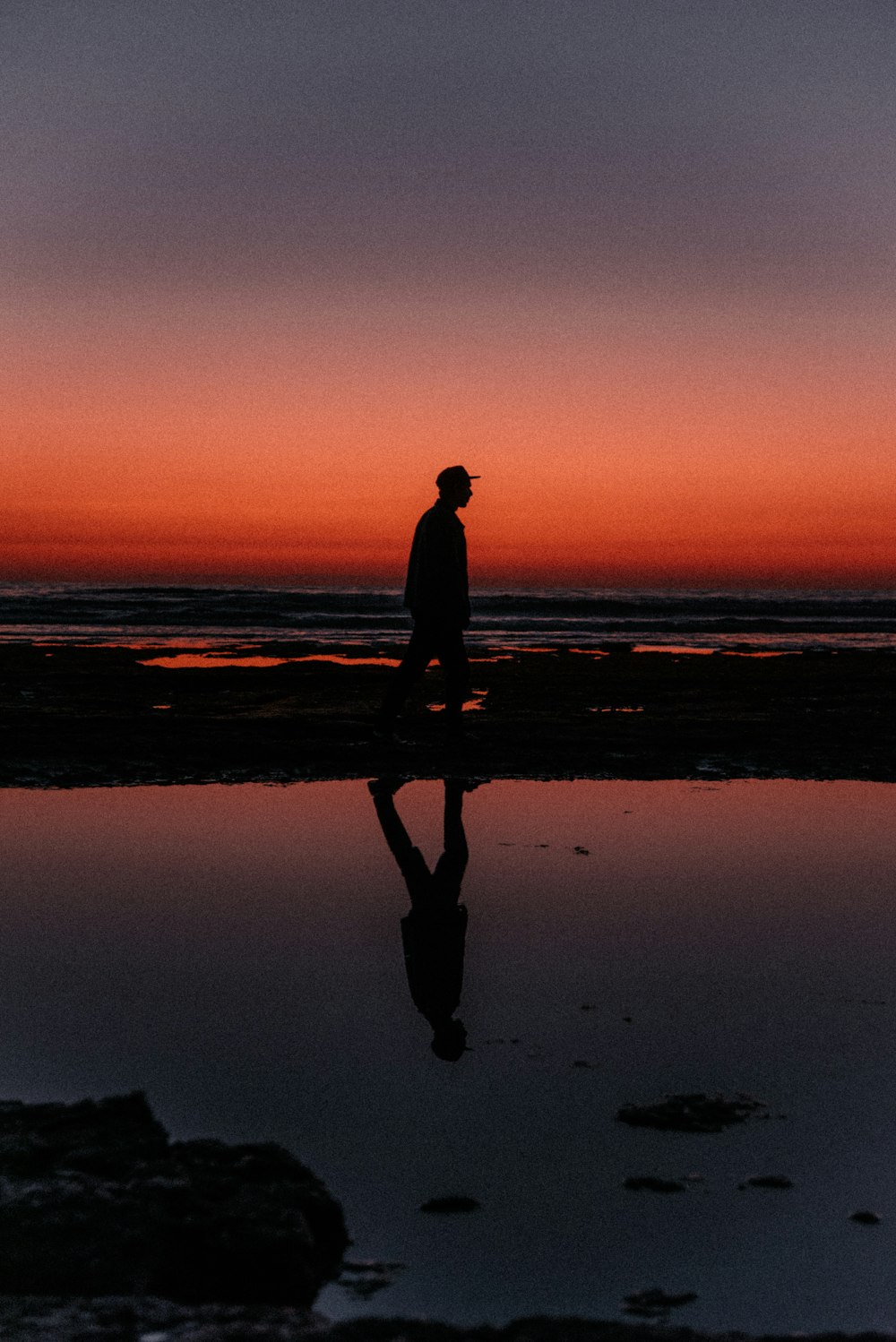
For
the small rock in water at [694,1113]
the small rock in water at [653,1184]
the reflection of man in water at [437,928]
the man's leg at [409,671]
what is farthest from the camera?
the man's leg at [409,671]

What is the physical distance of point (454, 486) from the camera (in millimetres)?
10242

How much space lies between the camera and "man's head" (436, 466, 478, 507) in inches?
401

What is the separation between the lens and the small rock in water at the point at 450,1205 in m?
2.51

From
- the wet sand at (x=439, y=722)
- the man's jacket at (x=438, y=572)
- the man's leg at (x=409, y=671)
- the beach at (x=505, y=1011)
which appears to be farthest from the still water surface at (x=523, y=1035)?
the man's jacket at (x=438, y=572)

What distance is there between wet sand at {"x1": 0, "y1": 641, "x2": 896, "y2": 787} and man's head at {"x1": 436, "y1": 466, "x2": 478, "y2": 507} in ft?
6.64

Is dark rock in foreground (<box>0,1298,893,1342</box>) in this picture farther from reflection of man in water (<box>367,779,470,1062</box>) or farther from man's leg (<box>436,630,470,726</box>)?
man's leg (<box>436,630,470,726</box>)

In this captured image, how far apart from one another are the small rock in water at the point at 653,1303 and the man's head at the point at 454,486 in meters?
8.41

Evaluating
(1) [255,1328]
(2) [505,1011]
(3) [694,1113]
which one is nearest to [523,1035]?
(2) [505,1011]

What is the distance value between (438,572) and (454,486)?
742 mm

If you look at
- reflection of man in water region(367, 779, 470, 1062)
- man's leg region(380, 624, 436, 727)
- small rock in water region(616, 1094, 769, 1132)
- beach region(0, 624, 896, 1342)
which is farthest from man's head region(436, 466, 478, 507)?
small rock in water region(616, 1094, 769, 1132)

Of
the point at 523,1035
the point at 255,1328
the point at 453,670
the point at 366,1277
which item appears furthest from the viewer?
the point at 453,670

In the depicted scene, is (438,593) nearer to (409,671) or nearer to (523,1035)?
(409,671)

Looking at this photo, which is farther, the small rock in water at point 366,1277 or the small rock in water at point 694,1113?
the small rock in water at point 694,1113

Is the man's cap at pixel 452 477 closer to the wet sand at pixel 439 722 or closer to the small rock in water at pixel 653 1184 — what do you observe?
the wet sand at pixel 439 722
